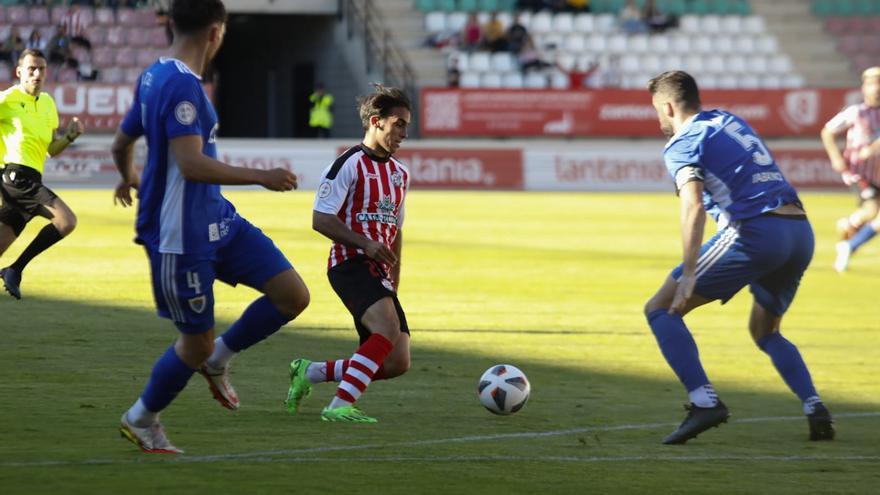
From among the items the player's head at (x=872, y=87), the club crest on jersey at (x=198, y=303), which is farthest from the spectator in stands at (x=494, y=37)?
the club crest on jersey at (x=198, y=303)

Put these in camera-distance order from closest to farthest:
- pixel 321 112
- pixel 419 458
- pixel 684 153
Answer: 1. pixel 419 458
2. pixel 684 153
3. pixel 321 112

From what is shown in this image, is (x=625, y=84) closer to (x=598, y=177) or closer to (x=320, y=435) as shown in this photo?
(x=598, y=177)

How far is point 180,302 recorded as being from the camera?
257 inches

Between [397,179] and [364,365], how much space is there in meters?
1.07

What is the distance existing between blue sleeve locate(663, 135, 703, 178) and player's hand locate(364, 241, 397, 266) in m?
1.51

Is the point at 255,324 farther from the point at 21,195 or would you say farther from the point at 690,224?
the point at 21,195

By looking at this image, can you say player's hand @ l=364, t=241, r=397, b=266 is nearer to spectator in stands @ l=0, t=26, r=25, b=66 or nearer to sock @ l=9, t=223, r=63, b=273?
sock @ l=9, t=223, r=63, b=273

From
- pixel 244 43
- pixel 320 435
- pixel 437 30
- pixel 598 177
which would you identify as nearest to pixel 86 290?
pixel 320 435

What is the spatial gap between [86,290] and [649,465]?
859 cm

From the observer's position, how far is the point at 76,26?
3625cm

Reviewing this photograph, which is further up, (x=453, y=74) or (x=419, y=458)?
(x=419, y=458)

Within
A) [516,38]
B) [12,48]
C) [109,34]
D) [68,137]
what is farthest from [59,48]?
[68,137]

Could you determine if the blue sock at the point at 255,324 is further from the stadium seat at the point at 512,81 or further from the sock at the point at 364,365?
the stadium seat at the point at 512,81

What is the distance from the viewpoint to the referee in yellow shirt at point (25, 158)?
43.5 ft
